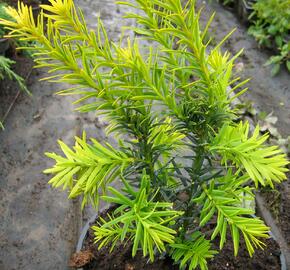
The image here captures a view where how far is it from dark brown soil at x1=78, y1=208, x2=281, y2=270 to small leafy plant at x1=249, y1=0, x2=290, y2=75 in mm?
2415

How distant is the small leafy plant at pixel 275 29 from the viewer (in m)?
4.04

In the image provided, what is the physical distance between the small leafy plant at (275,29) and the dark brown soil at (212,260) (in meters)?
2.41

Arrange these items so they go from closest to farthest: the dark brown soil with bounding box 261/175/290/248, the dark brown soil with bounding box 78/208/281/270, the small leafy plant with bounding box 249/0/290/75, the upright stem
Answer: the upright stem < the dark brown soil with bounding box 78/208/281/270 < the dark brown soil with bounding box 261/175/290/248 < the small leafy plant with bounding box 249/0/290/75

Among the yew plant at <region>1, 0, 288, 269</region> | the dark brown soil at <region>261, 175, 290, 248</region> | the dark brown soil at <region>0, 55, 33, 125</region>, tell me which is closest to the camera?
the yew plant at <region>1, 0, 288, 269</region>

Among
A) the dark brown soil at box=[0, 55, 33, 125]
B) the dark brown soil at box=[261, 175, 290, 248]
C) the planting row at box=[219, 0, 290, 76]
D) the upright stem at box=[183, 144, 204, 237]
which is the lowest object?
the dark brown soil at box=[0, 55, 33, 125]

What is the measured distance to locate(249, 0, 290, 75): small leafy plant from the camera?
13.2 feet

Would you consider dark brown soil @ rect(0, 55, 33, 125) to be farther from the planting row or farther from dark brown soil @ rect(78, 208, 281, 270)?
the planting row

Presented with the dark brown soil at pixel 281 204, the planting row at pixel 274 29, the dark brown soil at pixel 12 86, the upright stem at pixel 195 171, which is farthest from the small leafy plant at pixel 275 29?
the upright stem at pixel 195 171

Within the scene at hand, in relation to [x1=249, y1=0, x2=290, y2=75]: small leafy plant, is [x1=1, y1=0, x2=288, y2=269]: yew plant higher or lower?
higher

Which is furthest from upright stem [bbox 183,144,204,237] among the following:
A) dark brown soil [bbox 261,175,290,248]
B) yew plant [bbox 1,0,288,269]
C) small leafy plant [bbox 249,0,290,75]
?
small leafy plant [bbox 249,0,290,75]

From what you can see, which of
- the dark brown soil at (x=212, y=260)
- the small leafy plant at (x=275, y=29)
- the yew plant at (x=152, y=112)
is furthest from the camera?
the small leafy plant at (x=275, y=29)

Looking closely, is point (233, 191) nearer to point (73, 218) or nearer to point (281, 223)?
point (281, 223)

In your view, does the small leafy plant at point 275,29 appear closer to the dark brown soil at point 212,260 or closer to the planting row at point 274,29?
the planting row at point 274,29

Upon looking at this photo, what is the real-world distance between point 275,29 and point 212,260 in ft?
9.63
